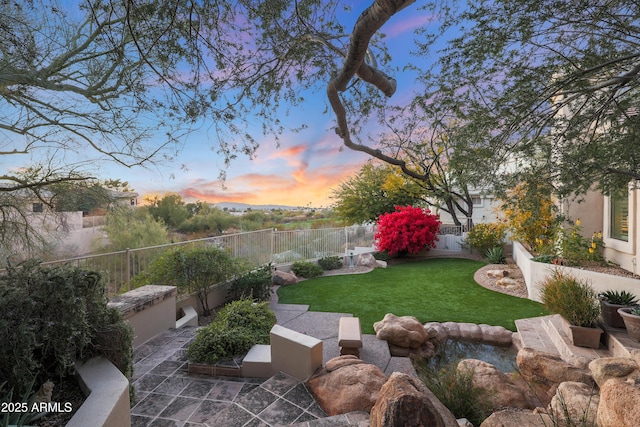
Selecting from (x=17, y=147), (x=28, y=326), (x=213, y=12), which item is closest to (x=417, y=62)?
(x=213, y=12)

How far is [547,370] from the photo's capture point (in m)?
3.56

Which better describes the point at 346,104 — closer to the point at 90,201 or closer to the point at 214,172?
the point at 214,172

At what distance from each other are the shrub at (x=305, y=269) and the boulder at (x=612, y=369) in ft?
23.4

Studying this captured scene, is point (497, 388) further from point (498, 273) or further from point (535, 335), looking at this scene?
point (498, 273)

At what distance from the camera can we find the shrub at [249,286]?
6.61 m

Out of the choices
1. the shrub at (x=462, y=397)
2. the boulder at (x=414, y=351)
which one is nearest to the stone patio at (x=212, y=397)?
the boulder at (x=414, y=351)

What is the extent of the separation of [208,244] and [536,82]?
6203mm

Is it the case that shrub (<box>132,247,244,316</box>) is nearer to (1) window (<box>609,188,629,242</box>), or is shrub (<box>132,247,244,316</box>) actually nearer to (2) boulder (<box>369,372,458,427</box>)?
(2) boulder (<box>369,372,458,427</box>)

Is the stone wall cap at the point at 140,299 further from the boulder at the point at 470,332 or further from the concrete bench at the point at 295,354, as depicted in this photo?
the boulder at the point at 470,332

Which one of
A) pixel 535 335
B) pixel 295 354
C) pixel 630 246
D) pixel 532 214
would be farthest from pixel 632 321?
pixel 295 354

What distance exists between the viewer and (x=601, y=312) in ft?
14.8

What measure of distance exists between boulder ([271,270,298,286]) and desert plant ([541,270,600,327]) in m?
5.81

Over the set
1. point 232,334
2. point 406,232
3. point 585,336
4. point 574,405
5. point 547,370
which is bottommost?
point 547,370

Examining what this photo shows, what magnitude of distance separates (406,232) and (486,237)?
2921 mm
